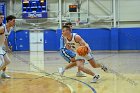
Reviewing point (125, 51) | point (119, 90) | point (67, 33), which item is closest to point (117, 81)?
point (119, 90)

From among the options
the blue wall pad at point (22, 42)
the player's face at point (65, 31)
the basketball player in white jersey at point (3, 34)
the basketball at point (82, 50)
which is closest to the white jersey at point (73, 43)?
the player's face at point (65, 31)

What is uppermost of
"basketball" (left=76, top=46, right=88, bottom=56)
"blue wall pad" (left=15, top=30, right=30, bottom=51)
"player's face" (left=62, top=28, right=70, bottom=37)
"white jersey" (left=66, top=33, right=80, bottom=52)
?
"player's face" (left=62, top=28, right=70, bottom=37)

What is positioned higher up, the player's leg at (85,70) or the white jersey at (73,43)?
the white jersey at (73,43)

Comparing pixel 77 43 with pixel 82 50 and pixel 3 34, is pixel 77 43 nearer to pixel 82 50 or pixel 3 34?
pixel 82 50

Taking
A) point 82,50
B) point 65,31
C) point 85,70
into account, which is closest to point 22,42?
point 65,31

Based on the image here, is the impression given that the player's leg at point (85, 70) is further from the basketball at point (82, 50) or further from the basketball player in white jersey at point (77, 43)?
the basketball at point (82, 50)

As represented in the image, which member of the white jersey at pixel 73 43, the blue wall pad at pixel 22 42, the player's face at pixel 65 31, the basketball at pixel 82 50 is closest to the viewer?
the basketball at pixel 82 50

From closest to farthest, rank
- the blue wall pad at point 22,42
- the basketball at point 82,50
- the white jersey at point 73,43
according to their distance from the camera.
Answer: the basketball at point 82,50, the white jersey at point 73,43, the blue wall pad at point 22,42

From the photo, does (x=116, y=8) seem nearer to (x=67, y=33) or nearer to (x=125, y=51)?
(x=125, y=51)

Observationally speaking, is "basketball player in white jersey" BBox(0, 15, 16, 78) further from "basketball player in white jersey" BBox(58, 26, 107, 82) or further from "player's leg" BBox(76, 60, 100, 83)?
"player's leg" BBox(76, 60, 100, 83)

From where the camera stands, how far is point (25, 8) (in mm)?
22875

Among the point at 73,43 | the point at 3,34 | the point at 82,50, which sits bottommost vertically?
the point at 82,50

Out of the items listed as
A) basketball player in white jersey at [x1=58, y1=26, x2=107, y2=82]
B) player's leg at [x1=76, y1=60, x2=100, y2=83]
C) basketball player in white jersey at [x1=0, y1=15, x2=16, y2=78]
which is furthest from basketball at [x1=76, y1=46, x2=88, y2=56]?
basketball player in white jersey at [x1=0, y1=15, x2=16, y2=78]

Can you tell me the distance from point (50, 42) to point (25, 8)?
3.00 meters
